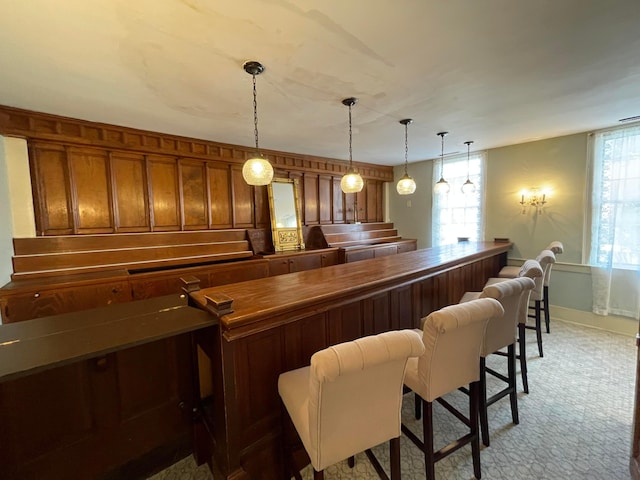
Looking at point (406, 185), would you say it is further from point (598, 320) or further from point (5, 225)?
point (5, 225)

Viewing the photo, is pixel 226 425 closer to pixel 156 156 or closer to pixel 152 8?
pixel 152 8

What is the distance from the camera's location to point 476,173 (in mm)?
5012

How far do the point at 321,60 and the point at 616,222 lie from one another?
173 inches

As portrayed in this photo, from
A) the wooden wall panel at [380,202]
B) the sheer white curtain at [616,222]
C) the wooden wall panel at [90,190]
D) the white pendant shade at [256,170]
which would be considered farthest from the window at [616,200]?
the wooden wall panel at [90,190]

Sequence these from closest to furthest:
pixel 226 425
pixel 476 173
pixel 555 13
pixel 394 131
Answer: pixel 226 425, pixel 555 13, pixel 394 131, pixel 476 173

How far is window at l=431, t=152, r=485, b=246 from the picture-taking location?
5000mm

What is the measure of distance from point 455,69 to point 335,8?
116cm

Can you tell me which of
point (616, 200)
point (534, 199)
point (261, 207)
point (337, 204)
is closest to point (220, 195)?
point (261, 207)

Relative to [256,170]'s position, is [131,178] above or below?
above

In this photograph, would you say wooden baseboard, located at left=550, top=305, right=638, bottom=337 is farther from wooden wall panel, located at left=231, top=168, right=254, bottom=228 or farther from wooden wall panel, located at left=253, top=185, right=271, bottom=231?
wooden wall panel, located at left=231, top=168, right=254, bottom=228

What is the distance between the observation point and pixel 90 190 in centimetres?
326

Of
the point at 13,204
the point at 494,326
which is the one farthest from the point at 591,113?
the point at 13,204

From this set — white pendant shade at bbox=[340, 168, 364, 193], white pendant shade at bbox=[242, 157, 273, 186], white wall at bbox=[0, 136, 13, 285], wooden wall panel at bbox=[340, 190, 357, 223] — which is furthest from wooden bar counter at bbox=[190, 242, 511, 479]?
wooden wall panel at bbox=[340, 190, 357, 223]

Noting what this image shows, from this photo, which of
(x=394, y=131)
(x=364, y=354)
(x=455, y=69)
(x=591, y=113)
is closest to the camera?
(x=364, y=354)
